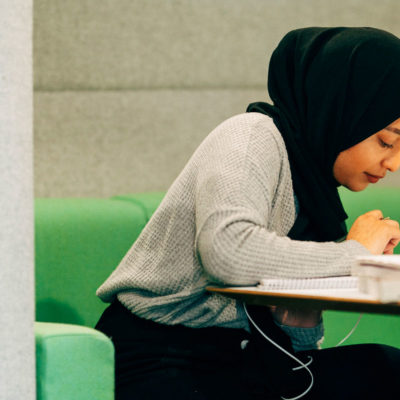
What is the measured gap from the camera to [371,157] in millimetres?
1197

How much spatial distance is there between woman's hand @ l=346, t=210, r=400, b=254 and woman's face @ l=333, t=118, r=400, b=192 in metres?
0.11

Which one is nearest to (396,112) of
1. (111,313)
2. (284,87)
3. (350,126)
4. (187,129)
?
(350,126)

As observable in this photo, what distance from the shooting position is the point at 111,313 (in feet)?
3.89

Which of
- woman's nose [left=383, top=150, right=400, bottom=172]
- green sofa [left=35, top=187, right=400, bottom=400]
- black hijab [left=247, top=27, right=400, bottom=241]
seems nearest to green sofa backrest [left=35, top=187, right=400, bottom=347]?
green sofa [left=35, top=187, right=400, bottom=400]

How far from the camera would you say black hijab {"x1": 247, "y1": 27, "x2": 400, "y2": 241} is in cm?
114

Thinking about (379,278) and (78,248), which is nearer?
(379,278)

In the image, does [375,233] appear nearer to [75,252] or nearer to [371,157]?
[371,157]

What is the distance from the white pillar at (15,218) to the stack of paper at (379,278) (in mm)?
433

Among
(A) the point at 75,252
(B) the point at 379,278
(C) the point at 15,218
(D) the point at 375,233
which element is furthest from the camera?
(A) the point at 75,252

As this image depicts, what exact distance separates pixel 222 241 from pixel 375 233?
0.93ft

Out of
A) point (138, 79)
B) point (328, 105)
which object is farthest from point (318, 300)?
point (138, 79)

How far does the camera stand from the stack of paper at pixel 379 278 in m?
0.72

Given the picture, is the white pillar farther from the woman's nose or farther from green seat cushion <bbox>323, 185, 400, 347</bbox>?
green seat cushion <bbox>323, 185, 400, 347</bbox>

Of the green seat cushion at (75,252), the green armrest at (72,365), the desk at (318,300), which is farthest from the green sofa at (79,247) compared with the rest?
the desk at (318,300)
